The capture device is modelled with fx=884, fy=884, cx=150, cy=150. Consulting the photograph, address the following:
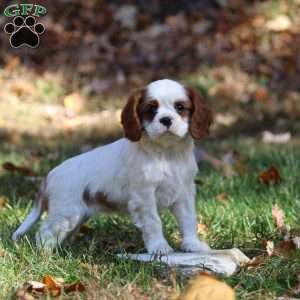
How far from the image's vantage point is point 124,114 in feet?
15.2

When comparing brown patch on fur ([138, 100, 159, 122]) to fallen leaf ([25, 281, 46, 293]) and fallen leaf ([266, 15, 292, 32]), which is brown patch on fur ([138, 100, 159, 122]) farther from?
fallen leaf ([266, 15, 292, 32])

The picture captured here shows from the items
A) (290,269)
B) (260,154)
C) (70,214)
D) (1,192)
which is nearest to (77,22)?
(260,154)

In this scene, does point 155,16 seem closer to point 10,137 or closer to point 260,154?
point 10,137

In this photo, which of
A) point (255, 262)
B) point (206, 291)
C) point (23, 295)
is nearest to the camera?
point (206, 291)

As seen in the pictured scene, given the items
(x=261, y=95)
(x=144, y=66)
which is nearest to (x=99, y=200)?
(x=261, y=95)

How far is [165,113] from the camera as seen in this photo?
14.6ft

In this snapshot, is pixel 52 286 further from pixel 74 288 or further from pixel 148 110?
pixel 148 110

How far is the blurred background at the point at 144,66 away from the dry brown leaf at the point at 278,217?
3.35m

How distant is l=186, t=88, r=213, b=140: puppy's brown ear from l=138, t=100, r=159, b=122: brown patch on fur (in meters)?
0.20

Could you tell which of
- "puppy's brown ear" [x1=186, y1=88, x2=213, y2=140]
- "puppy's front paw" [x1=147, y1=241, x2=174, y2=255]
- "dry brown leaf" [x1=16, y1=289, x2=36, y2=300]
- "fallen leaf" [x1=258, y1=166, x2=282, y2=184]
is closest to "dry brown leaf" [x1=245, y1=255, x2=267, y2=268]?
"puppy's front paw" [x1=147, y1=241, x2=174, y2=255]

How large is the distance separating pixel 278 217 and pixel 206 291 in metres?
1.67

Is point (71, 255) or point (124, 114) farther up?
point (124, 114)

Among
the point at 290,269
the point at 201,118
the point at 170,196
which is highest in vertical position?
the point at 201,118

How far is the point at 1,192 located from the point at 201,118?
92.7 inches
